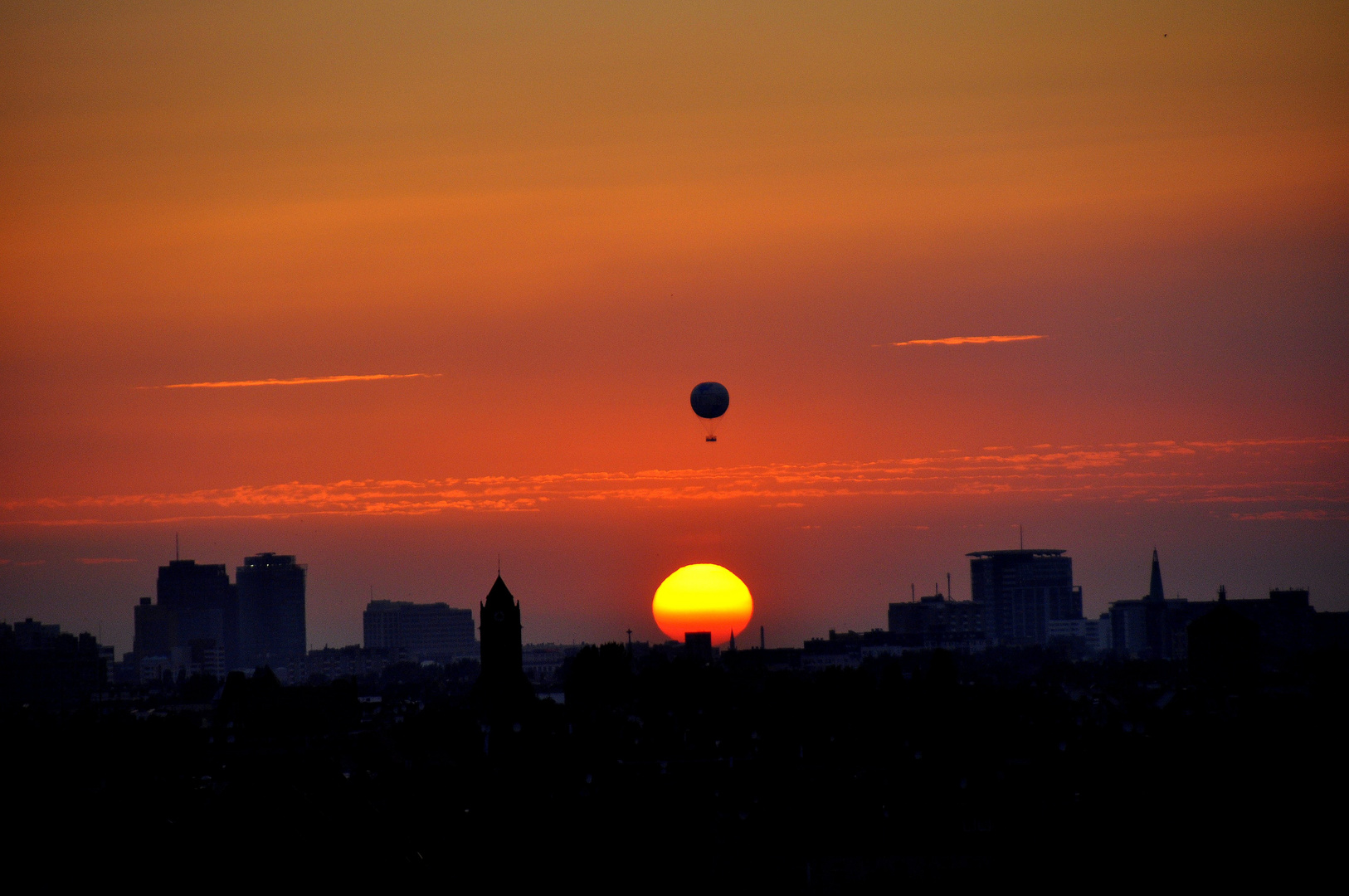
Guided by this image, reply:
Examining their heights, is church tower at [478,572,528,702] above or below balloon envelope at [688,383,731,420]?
below

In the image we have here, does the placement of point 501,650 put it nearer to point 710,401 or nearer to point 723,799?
point 710,401

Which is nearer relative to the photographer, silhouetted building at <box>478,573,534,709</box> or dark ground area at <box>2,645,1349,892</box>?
dark ground area at <box>2,645,1349,892</box>

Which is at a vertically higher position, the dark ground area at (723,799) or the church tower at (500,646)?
the church tower at (500,646)

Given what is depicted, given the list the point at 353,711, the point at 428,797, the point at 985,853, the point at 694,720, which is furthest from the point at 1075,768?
the point at 353,711

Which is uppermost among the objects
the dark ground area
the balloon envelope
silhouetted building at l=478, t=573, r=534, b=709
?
the balloon envelope

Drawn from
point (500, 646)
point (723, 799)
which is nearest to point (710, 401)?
point (500, 646)

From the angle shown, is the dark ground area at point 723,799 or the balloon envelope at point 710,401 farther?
the balloon envelope at point 710,401
